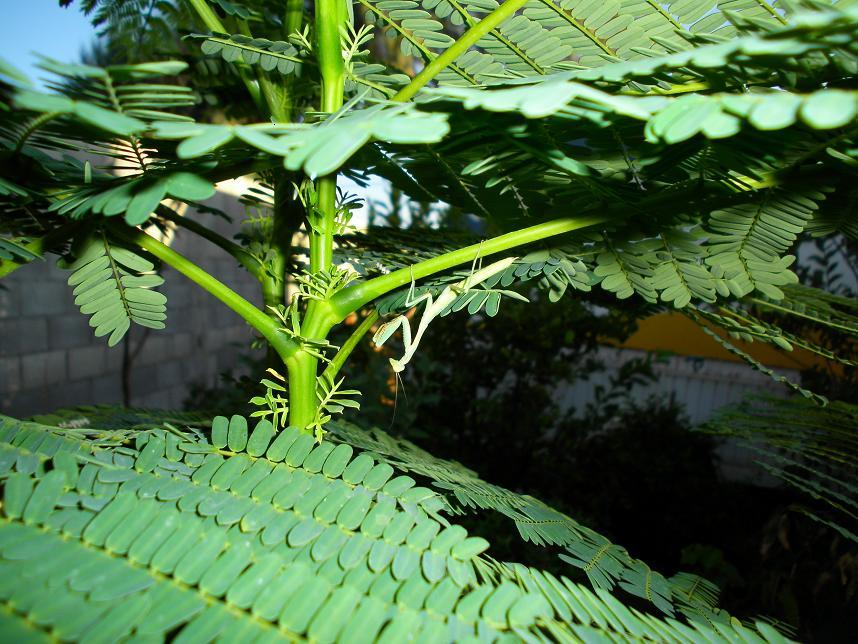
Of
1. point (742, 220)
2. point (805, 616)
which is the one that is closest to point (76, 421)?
point (742, 220)

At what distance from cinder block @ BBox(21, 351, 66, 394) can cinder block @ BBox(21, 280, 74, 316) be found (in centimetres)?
18

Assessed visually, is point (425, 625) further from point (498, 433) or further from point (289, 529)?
point (498, 433)

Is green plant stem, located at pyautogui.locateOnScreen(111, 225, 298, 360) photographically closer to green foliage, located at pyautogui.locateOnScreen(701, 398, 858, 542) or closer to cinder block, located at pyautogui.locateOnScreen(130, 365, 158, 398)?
green foliage, located at pyautogui.locateOnScreen(701, 398, 858, 542)

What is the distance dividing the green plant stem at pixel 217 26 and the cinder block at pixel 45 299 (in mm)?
1843

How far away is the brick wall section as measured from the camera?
1989mm

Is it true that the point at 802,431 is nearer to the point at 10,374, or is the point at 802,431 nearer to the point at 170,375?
the point at 10,374

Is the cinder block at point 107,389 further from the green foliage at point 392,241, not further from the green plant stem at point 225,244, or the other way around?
the green foliage at point 392,241

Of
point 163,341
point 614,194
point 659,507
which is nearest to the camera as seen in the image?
point 614,194

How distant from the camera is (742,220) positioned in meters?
0.51

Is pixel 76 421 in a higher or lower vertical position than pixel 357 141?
lower

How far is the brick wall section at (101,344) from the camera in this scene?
1.99m

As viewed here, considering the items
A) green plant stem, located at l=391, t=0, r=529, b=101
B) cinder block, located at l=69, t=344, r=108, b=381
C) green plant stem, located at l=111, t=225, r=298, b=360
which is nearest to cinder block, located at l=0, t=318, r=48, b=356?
cinder block, located at l=69, t=344, r=108, b=381

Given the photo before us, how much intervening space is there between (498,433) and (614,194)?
72.7 inches

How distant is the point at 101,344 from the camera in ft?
7.93
